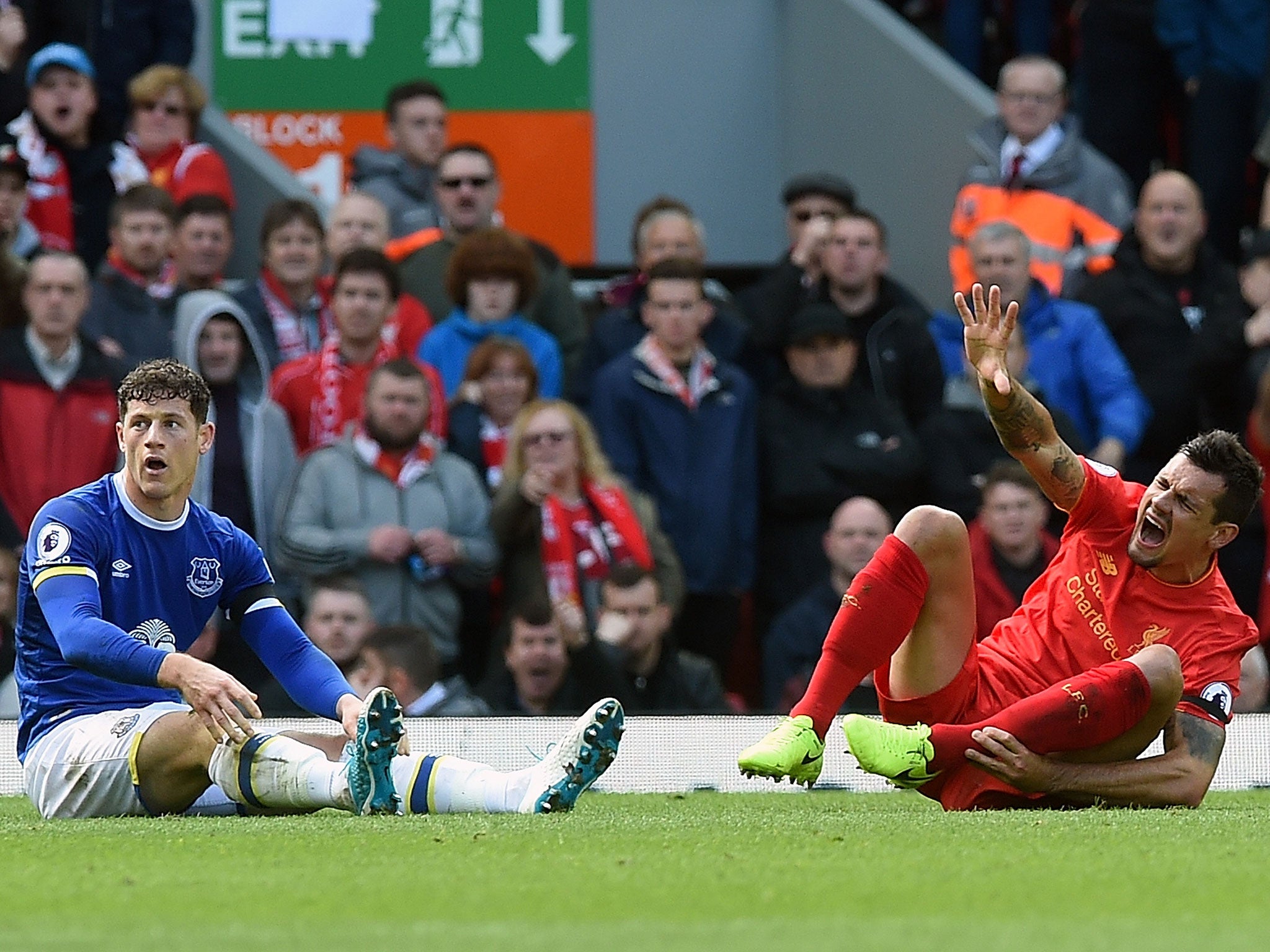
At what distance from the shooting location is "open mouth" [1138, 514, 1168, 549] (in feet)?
20.6

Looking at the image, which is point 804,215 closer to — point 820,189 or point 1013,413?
point 820,189

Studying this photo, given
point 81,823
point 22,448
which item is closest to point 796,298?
point 22,448

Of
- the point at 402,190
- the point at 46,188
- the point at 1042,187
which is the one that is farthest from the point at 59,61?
the point at 1042,187

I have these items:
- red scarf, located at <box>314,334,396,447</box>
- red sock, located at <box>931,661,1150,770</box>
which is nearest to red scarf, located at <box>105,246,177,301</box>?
red scarf, located at <box>314,334,396,447</box>

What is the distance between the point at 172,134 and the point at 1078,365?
436 centimetres

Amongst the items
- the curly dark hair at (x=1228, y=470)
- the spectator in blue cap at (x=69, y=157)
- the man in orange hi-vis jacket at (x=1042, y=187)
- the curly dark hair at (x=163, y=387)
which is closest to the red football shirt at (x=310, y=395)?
the spectator in blue cap at (x=69, y=157)

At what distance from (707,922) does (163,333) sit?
6.11 metres

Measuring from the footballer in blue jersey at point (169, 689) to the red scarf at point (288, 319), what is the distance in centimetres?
368

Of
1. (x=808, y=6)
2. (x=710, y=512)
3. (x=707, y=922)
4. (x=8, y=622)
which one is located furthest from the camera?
(x=808, y=6)

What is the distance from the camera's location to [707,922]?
419 cm

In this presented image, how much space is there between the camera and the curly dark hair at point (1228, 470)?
20.5 feet

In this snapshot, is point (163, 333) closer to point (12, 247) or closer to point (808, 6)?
point (12, 247)

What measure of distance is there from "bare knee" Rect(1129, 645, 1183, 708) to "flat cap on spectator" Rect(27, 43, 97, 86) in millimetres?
6124

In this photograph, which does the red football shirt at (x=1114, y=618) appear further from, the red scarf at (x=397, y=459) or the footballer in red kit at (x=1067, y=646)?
the red scarf at (x=397, y=459)
